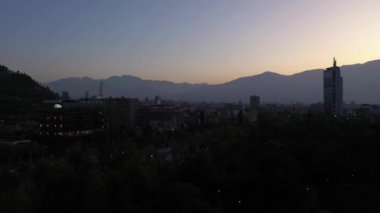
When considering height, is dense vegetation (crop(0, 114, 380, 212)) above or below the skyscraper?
below

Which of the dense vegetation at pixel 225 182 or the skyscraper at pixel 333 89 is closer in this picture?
the dense vegetation at pixel 225 182

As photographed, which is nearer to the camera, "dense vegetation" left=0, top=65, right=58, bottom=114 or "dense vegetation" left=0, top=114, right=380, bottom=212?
"dense vegetation" left=0, top=114, right=380, bottom=212

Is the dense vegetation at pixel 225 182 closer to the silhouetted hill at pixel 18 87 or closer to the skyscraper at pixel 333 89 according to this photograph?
the silhouetted hill at pixel 18 87

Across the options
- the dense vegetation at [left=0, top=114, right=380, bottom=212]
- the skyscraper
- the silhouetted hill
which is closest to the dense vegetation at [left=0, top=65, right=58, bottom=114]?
the silhouetted hill

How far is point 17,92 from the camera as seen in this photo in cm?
4647

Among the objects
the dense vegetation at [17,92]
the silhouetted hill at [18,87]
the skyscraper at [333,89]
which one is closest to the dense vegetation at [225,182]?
the dense vegetation at [17,92]

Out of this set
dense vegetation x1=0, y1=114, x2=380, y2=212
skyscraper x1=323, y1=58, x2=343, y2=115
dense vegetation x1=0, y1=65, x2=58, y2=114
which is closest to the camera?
dense vegetation x1=0, y1=114, x2=380, y2=212

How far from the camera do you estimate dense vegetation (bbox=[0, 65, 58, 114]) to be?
4025cm

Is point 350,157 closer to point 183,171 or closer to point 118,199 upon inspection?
point 183,171

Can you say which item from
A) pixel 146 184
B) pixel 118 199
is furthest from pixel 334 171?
pixel 118 199

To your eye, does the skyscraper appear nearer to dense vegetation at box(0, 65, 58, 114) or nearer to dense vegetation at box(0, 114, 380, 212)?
dense vegetation at box(0, 65, 58, 114)

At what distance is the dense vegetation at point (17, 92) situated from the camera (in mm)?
40250

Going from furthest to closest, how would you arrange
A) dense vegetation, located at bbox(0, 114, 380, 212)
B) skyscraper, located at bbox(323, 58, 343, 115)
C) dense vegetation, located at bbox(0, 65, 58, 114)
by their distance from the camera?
skyscraper, located at bbox(323, 58, 343, 115) → dense vegetation, located at bbox(0, 65, 58, 114) → dense vegetation, located at bbox(0, 114, 380, 212)

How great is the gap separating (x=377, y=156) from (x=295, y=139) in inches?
183
